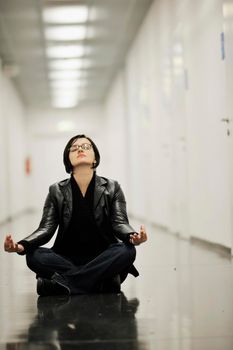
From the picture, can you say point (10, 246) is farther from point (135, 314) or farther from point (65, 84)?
point (65, 84)

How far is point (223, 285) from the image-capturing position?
14.0ft

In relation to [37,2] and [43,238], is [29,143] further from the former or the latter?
[43,238]

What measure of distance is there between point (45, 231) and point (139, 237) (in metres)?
0.66

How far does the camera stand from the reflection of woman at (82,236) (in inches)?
158

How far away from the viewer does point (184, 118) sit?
28.0ft

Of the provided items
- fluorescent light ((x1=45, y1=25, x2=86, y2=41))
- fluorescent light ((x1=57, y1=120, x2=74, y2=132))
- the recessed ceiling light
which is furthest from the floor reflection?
fluorescent light ((x1=57, y1=120, x2=74, y2=132))

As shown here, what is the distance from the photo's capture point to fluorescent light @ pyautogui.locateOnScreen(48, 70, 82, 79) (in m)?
16.1

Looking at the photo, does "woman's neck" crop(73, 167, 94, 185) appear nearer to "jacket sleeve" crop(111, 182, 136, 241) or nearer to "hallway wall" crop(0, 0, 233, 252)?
"jacket sleeve" crop(111, 182, 136, 241)

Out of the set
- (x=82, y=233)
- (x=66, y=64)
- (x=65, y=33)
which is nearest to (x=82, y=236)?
(x=82, y=233)

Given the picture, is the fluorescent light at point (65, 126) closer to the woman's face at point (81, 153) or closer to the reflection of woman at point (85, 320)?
the woman's face at point (81, 153)

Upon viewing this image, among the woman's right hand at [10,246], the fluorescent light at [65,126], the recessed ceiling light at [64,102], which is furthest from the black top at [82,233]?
the fluorescent light at [65,126]

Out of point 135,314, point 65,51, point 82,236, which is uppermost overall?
point 65,51

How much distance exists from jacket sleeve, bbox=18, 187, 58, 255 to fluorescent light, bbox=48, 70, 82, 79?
1221 cm

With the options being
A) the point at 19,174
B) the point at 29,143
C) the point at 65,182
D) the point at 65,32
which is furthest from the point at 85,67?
the point at 65,182
